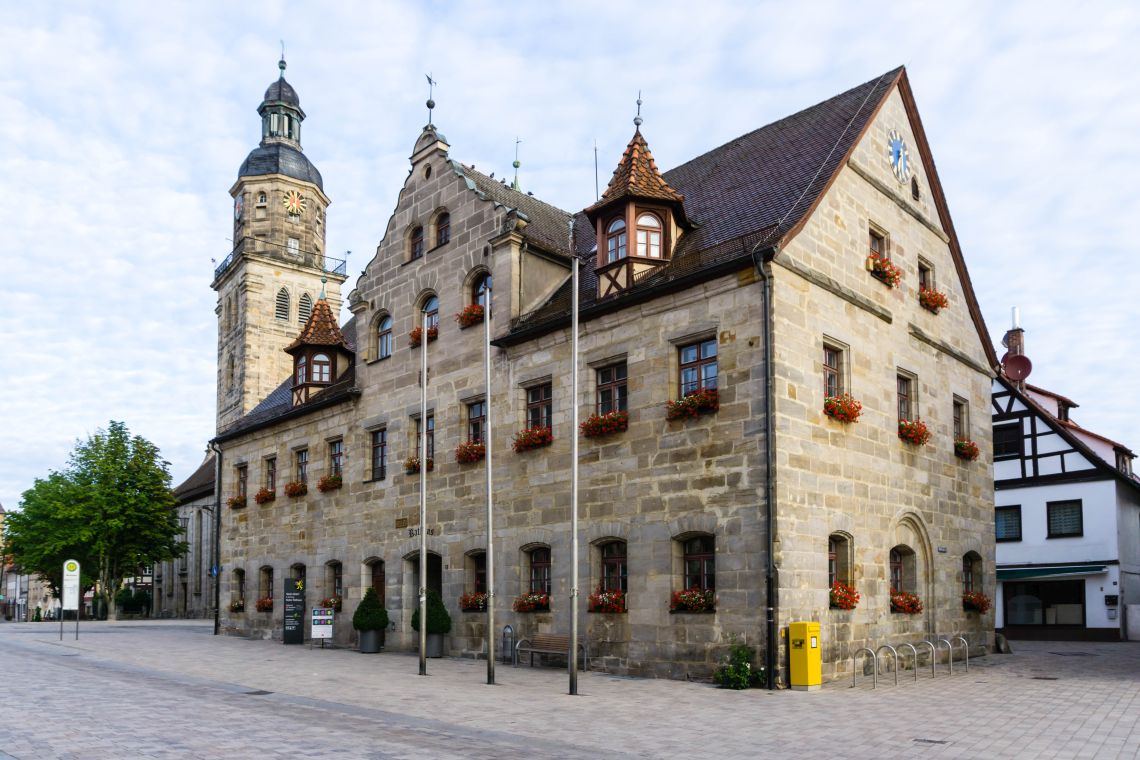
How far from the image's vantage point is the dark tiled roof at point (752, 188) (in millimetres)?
19875

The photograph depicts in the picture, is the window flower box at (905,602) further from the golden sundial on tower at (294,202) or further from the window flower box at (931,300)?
the golden sundial on tower at (294,202)

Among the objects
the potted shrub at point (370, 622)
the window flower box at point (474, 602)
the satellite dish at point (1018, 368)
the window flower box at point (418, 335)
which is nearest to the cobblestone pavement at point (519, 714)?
Result: the window flower box at point (474, 602)

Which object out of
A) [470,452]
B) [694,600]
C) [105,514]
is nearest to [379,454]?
[470,452]

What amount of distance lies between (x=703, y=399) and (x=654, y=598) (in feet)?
12.6

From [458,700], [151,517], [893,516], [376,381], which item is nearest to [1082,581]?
[893,516]

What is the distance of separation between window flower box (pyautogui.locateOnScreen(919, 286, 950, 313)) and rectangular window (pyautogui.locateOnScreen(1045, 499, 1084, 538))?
15296mm

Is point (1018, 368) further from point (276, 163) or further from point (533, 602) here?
point (276, 163)

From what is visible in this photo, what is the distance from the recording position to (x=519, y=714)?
13.8 meters

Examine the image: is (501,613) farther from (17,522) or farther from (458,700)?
(17,522)

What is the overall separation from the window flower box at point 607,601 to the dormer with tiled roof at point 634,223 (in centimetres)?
608

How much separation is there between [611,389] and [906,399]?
683 centimetres

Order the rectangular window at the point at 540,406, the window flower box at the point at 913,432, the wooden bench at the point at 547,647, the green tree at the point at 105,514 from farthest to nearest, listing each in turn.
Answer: the green tree at the point at 105,514 → the rectangular window at the point at 540,406 → the window flower box at the point at 913,432 → the wooden bench at the point at 547,647

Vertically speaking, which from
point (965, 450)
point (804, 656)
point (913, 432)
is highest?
point (913, 432)

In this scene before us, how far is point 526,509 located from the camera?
74.0ft
